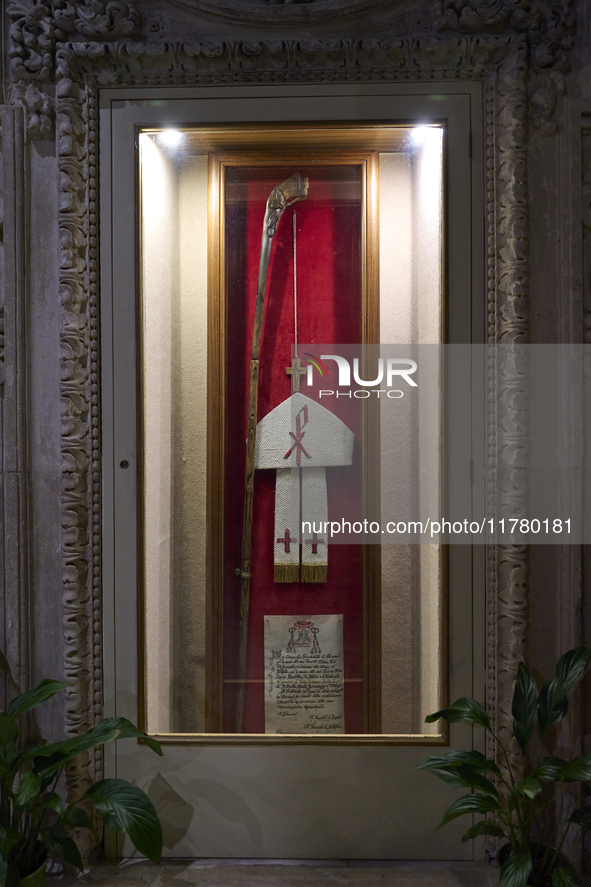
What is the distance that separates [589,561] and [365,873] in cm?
111

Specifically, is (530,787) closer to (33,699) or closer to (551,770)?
(551,770)

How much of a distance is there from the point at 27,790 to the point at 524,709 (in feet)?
4.03

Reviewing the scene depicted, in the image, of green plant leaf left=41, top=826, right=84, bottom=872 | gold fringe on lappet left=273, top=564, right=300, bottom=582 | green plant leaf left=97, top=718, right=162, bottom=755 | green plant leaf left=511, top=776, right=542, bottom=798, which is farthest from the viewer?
gold fringe on lappet left=273, top=564, right=300, bottom=582

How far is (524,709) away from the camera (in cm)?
151

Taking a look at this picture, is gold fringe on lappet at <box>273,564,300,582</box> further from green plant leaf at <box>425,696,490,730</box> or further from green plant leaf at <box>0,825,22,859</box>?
green plant leaf at <box>0,825,22,859</box>

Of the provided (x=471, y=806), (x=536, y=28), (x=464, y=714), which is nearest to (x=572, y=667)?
(x=464, y=714)

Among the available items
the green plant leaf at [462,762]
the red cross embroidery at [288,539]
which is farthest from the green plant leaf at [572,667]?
the red cross embroidery at [288,539]

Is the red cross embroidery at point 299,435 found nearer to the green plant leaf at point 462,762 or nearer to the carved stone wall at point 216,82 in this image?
the carved stone wall at point 216,82

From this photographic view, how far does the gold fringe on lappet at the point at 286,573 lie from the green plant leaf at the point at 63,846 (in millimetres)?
827

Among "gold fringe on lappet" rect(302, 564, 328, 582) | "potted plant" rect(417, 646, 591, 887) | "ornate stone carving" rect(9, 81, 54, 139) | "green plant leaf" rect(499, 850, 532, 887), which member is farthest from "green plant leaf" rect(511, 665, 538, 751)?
"ornate stone carving" rect(9, 81, 54, 139)

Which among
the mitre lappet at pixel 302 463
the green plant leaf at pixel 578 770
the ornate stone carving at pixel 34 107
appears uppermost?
the ornate stone carving at pixel 34 107

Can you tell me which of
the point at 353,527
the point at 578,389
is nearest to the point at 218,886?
the point at 353,527

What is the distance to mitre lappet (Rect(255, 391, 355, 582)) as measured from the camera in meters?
1.71

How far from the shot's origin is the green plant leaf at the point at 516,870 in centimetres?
134
